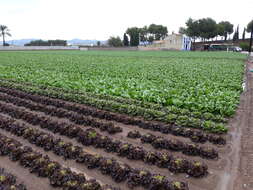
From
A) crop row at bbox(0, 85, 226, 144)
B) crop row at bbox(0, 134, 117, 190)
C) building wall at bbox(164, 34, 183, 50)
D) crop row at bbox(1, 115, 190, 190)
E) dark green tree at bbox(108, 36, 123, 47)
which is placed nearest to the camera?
crop row at bbox(0, 134, 117, 190)

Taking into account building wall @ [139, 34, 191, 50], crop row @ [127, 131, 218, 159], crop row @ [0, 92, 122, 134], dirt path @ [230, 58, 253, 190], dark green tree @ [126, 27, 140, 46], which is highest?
dark green tree @ [126, 27, 140, 46]

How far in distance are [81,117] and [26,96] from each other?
3115 millimetres

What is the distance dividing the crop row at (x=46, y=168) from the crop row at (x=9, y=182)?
28 centimetres

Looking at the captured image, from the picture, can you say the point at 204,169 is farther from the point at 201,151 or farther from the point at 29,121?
the point at 29,121

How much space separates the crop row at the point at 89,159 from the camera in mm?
3193

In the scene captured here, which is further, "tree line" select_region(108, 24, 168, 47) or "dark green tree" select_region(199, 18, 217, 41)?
"tree line" select_region(108, 24, 168, 47)

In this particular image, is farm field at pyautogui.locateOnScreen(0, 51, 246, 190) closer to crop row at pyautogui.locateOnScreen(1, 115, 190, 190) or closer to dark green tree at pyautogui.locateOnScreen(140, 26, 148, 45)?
crop row at pyautogui.locateOnScreen(1, 115, 190, 190)

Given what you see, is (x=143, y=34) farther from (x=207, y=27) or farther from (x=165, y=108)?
(x=165, y=108)

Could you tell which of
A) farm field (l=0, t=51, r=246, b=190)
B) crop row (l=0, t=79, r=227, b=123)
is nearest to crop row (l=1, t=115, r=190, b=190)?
farm field (l=0, t=51, r=246, b=190)

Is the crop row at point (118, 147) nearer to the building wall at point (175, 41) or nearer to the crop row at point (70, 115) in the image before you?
the crop row at point (70, 115)

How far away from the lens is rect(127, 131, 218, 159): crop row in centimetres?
385

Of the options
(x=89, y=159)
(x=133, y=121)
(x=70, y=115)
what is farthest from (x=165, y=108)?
(x=89, y=159)

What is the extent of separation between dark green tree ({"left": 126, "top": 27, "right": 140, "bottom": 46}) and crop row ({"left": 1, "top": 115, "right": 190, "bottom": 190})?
86980 mm

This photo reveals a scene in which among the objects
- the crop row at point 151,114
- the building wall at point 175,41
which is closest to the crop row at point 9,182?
the crop row at point 151,114
